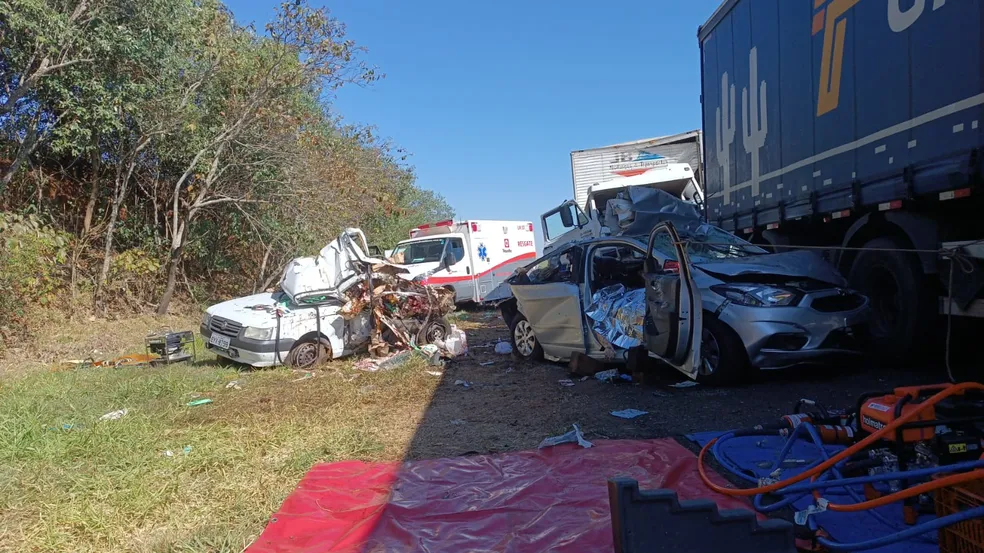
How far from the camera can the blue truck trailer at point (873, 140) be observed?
483 cm

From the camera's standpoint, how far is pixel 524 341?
8.31 meters

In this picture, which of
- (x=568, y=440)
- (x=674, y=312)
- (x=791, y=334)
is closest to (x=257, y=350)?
(x=568, y=440)

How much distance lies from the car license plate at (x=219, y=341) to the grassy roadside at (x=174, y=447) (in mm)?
543

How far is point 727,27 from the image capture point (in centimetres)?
873

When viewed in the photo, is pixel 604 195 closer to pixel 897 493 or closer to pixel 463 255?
pixel 463 255

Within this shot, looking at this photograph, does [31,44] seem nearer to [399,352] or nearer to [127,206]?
[127,206]

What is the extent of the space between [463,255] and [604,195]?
3954 mm

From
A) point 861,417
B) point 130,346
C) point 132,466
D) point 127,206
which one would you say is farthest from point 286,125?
point 861,417

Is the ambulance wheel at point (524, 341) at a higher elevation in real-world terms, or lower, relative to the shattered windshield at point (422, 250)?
lower

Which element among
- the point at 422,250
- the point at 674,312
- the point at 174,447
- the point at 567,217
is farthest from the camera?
the point at 422,250

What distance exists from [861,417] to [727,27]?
7182 millimetres

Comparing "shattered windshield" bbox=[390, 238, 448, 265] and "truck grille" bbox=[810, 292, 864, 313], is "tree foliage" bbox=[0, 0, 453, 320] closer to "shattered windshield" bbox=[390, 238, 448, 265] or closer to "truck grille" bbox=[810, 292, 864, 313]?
"shattered windshield" bbox=[390, 238, 448, 265]

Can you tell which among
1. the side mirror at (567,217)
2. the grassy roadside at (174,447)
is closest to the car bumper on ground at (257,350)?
the grassy roadside at (174,447)

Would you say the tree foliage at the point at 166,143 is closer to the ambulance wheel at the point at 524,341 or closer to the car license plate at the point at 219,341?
the car license plate at the point at 219,341
